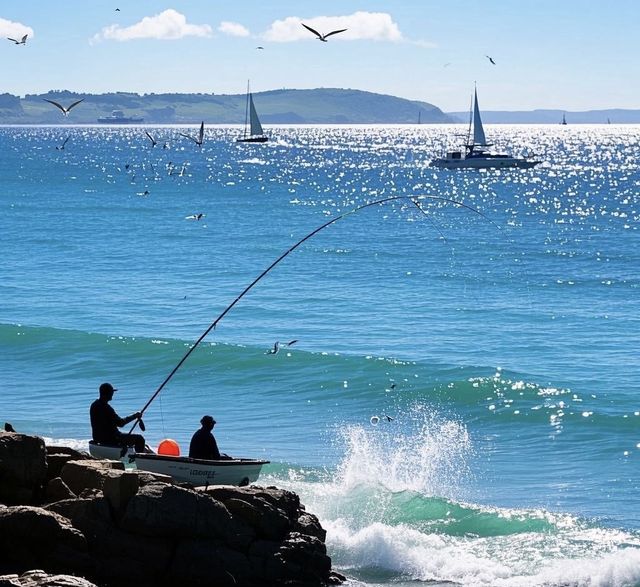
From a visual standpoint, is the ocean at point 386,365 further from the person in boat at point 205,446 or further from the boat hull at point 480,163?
Result: the boat hull at point 480,163

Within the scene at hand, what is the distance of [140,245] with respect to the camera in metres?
56.3

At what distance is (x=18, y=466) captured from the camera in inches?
517

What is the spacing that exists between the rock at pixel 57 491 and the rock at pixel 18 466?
16cm

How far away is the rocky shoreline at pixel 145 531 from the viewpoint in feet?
39.8

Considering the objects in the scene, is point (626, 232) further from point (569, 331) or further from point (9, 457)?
point (9, 457)

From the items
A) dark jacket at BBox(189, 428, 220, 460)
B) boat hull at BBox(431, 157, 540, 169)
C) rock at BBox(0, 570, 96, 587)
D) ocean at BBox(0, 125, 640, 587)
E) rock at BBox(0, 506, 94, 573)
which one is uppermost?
boat hull at BBox(431, 157, 540, 169)

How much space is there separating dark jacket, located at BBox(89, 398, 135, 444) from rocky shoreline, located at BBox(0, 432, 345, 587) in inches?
80.7

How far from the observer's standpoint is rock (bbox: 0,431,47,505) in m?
13.1

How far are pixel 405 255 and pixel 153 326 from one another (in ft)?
65.2

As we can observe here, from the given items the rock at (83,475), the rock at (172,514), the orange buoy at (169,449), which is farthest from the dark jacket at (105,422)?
the rock at (172,514)

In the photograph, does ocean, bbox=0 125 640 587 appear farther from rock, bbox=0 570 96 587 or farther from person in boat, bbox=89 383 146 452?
rock, bbox=0 570 96 587

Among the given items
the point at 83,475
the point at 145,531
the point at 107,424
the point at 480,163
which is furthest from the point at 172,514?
the point at 480,163

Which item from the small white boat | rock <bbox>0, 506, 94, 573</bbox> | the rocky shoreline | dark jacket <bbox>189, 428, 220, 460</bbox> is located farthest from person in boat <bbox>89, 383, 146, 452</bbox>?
rock <bbox>0, 506, 94, 573</bbox>

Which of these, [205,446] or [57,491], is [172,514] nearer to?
[57,491]
